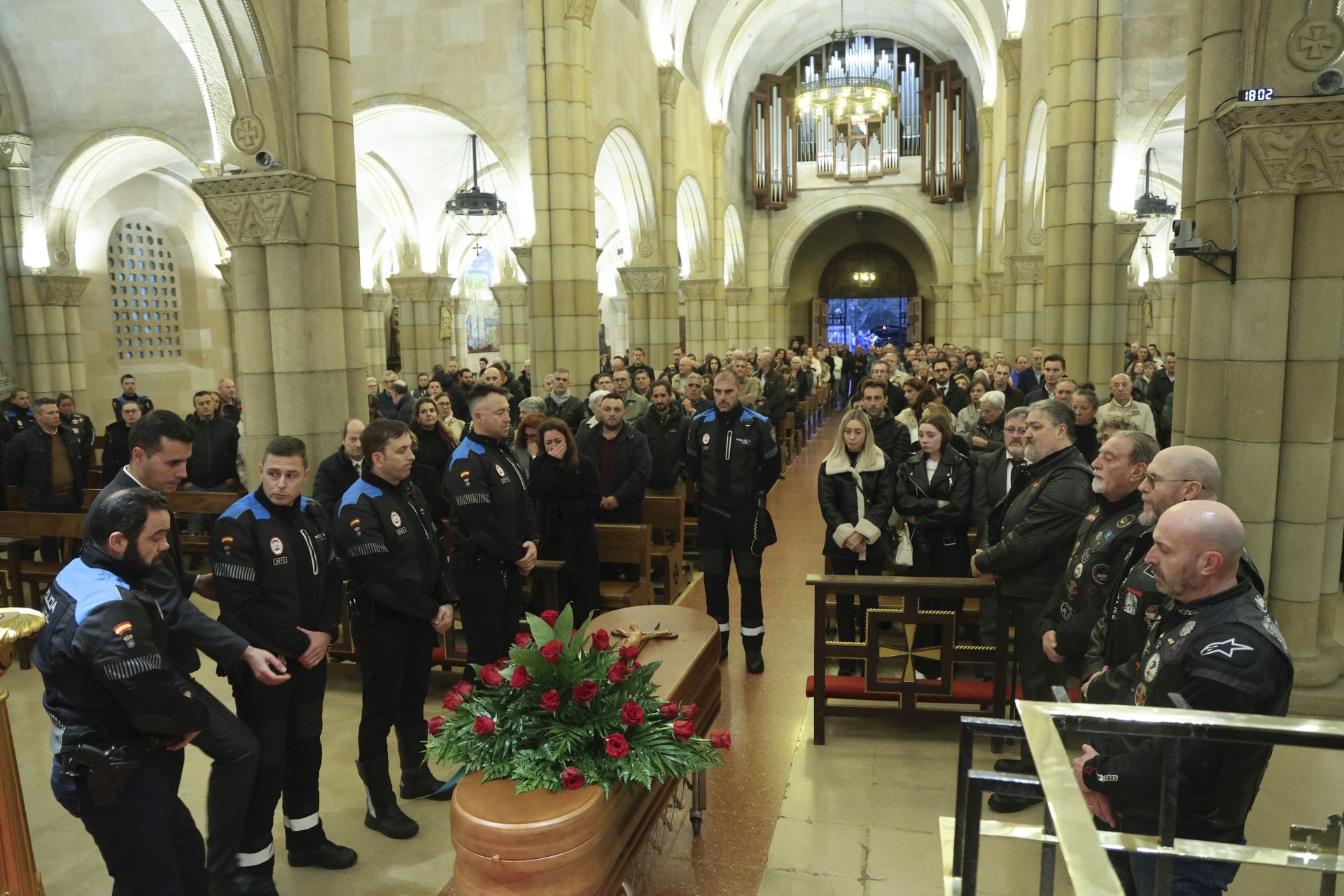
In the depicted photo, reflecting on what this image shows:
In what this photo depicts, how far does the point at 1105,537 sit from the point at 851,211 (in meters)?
26.6

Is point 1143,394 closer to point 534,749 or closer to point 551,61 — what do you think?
point 551,61

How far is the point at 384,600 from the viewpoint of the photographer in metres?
3.90

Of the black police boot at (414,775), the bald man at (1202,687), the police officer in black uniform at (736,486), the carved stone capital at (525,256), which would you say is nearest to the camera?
the bald man at (1202,687)

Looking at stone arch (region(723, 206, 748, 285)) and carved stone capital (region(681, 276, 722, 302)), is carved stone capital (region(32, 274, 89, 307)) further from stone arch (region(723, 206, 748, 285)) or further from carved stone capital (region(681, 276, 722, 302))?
stone arch (region(723, 206, 748, 285))

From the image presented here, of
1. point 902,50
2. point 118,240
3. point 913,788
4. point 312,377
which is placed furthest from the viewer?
point 902,50

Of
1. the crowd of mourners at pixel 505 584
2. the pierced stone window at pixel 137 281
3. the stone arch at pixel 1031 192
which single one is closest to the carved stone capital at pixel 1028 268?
the stone arch at pixel 1031 192

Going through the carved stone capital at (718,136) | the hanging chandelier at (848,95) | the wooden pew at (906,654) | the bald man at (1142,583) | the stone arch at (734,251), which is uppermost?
the hanging chandelier at (848,95)

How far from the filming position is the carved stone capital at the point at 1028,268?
47.0 ft

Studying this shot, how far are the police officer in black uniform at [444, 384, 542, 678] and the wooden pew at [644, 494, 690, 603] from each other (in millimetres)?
2226

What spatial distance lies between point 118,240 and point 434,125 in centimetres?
607

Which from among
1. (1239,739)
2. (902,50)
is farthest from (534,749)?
(902,50)

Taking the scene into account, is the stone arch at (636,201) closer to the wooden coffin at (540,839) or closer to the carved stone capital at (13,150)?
the carved stone capital at (13,150)

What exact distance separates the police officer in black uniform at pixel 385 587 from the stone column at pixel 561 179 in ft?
29.6

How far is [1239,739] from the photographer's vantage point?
5.84ft
